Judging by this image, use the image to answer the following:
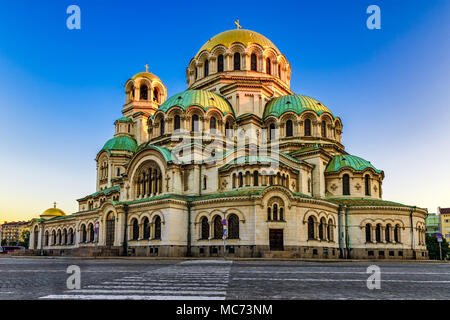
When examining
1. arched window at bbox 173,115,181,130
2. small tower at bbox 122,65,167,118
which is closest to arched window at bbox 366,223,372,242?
arched window at bbox 173,115,181,130

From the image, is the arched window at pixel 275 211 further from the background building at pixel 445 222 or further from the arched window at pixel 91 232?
the background building at pixel 445 222

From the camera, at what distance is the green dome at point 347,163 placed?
4716 centimetres

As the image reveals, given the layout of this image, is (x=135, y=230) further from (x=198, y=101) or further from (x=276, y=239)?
(x=198, y=101)

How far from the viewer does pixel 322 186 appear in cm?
4703

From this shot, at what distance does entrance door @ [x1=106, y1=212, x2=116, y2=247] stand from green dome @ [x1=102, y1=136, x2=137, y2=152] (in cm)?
1538

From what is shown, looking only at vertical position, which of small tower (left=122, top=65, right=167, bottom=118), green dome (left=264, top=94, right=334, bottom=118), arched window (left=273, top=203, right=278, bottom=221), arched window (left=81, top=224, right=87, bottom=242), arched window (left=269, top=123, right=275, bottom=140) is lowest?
arched window (left=81, top=224, right=87, bottom=242)

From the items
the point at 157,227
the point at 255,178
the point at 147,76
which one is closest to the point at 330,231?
the point at 255,178

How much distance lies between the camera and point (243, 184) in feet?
135

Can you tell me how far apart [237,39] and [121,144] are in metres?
21.9

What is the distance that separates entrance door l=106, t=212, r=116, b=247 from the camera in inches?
1818

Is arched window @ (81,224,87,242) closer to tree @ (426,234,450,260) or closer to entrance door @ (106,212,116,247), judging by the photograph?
entrance door @ (106,212,116,247)

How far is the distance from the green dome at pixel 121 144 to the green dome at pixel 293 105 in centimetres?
2034

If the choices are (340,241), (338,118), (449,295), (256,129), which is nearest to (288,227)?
(340,241)
